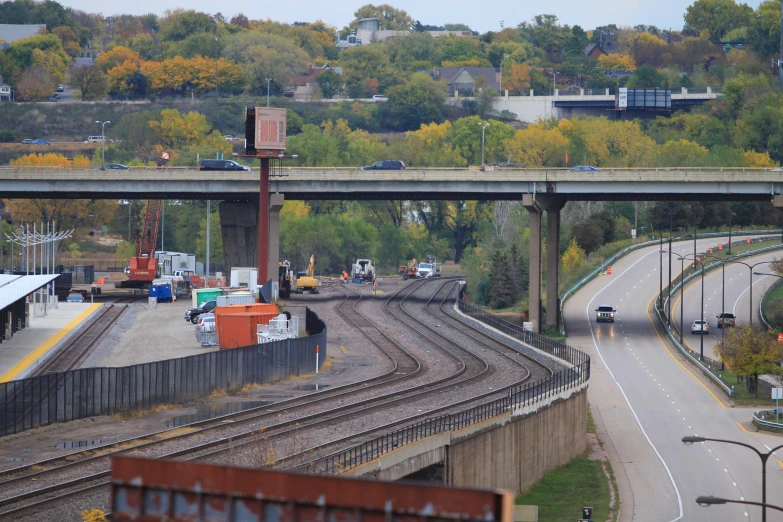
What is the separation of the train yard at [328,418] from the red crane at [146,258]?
33.2 metres

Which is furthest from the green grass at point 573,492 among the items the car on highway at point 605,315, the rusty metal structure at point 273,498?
the car on highway at point 605,315

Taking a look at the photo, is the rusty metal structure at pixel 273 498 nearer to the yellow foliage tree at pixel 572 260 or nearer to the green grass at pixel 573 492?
Result: the green grass at pixel 573 492

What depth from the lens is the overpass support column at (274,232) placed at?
298 feet

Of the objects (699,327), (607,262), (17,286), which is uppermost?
(17,286)

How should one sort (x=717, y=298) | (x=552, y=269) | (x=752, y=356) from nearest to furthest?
(x=752, y=356) → (x=552, y=269) → (x=717, y=298)

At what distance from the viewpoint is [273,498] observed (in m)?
13.8

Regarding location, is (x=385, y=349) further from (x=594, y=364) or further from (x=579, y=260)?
(x=579, y=260)

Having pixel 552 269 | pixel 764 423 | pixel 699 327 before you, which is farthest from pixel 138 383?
pixel 699 327

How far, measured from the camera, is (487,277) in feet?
355

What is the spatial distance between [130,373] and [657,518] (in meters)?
18.1

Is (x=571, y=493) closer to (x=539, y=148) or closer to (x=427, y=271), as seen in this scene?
(x=427, y=271)

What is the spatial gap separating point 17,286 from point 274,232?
30217 mm

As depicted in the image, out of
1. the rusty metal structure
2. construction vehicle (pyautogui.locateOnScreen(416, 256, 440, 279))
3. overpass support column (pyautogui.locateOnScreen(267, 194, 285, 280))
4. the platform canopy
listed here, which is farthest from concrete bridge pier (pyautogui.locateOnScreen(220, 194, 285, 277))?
the rusty metal structure

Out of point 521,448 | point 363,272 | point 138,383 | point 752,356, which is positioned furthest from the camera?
point 363,272
